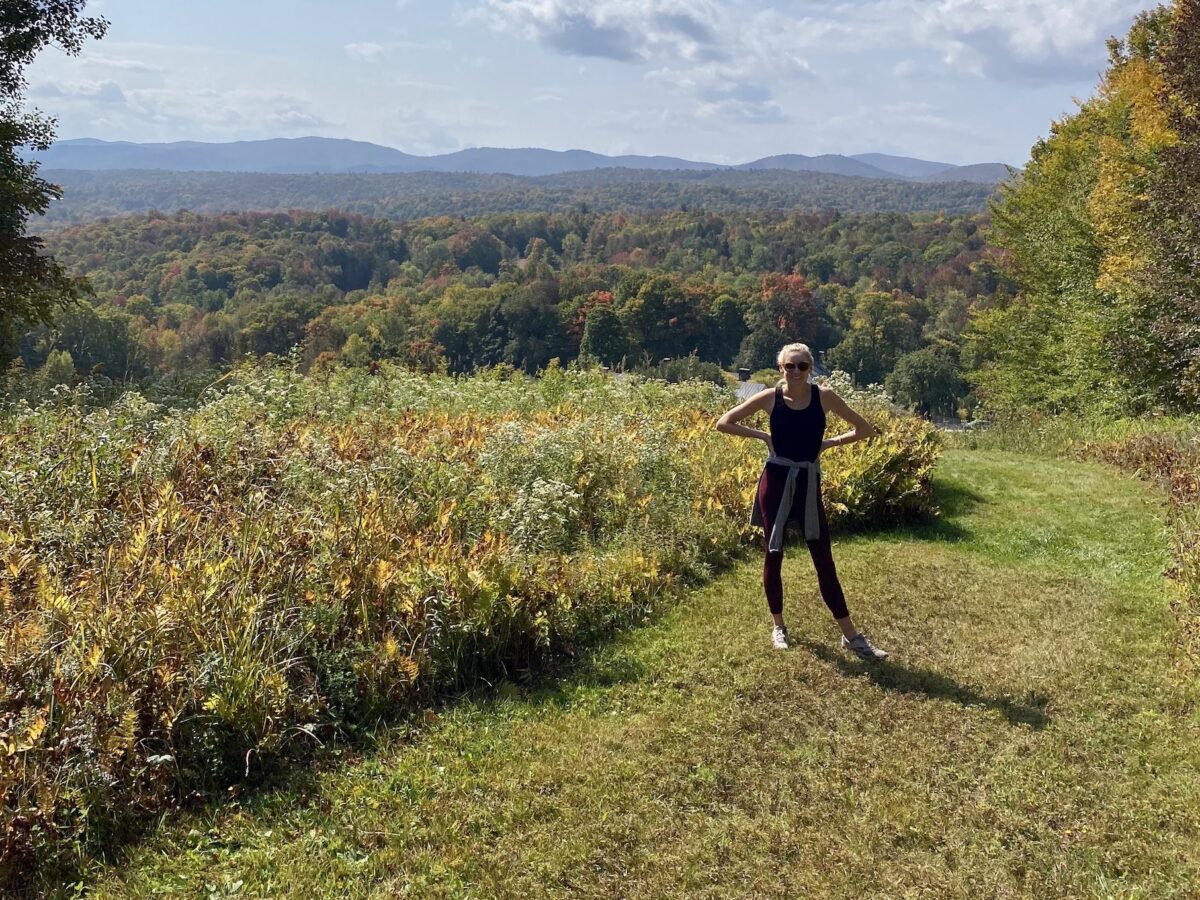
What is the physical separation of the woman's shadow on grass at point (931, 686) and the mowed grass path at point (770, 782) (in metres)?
0.02

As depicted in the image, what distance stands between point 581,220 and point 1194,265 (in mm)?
161359

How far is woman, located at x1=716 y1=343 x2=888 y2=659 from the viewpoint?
455cm

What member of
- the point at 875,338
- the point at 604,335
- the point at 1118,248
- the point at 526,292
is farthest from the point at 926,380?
the point at 1118,248

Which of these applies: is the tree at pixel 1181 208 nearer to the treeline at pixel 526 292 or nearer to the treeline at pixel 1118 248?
the treeline at pixel 1118 248

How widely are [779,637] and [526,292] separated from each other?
77.3 m

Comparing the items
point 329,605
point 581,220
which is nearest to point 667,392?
point 329,605

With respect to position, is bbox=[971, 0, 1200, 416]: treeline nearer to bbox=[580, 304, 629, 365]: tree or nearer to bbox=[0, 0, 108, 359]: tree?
bbox=[0, 0, 108, 359]: tree

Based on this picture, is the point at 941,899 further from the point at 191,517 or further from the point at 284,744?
the point at 191,517

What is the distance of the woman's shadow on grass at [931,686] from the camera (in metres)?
4.08

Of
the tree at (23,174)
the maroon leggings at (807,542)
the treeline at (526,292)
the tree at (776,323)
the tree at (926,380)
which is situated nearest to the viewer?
the maroon leggings at (807,542)

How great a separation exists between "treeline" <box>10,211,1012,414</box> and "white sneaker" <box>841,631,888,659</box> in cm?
3042

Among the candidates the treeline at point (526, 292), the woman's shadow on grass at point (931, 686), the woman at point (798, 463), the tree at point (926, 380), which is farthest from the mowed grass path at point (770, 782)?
the tree at point (926, 380)

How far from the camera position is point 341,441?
271 inches

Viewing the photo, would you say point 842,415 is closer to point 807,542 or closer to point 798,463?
point 798,463
